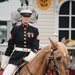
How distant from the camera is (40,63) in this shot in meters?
6.61

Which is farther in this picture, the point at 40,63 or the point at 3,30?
the point at 3,30

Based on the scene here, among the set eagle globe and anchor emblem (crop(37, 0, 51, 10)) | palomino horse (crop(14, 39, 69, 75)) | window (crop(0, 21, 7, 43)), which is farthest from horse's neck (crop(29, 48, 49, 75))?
eagle globe and anchor emblem (crop(37, 0, 51, 10))

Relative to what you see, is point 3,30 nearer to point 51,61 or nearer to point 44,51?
point 44,51

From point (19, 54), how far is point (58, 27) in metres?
11.1

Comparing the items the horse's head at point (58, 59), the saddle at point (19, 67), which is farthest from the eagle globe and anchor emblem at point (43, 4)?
the horse's head at point (58, 59)

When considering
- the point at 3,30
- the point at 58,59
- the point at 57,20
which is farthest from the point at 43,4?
the point at 58,59

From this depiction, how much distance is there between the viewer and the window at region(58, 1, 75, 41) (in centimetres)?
1812

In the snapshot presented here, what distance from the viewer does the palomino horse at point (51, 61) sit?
6.13 m

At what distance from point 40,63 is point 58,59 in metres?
0.51

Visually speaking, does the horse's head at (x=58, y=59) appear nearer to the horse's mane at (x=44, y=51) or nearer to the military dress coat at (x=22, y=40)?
the horse's mane at (x=44, y=51)

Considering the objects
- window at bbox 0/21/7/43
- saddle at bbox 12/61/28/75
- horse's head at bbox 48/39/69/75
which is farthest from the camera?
window at bbox 0/21/7/43

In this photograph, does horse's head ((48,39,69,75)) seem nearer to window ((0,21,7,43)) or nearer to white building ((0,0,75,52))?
window ((0,21,7,43))

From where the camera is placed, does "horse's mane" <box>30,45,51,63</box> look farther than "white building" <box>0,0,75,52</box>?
No

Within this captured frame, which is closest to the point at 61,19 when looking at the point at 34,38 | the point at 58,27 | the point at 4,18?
the point at 58,27
